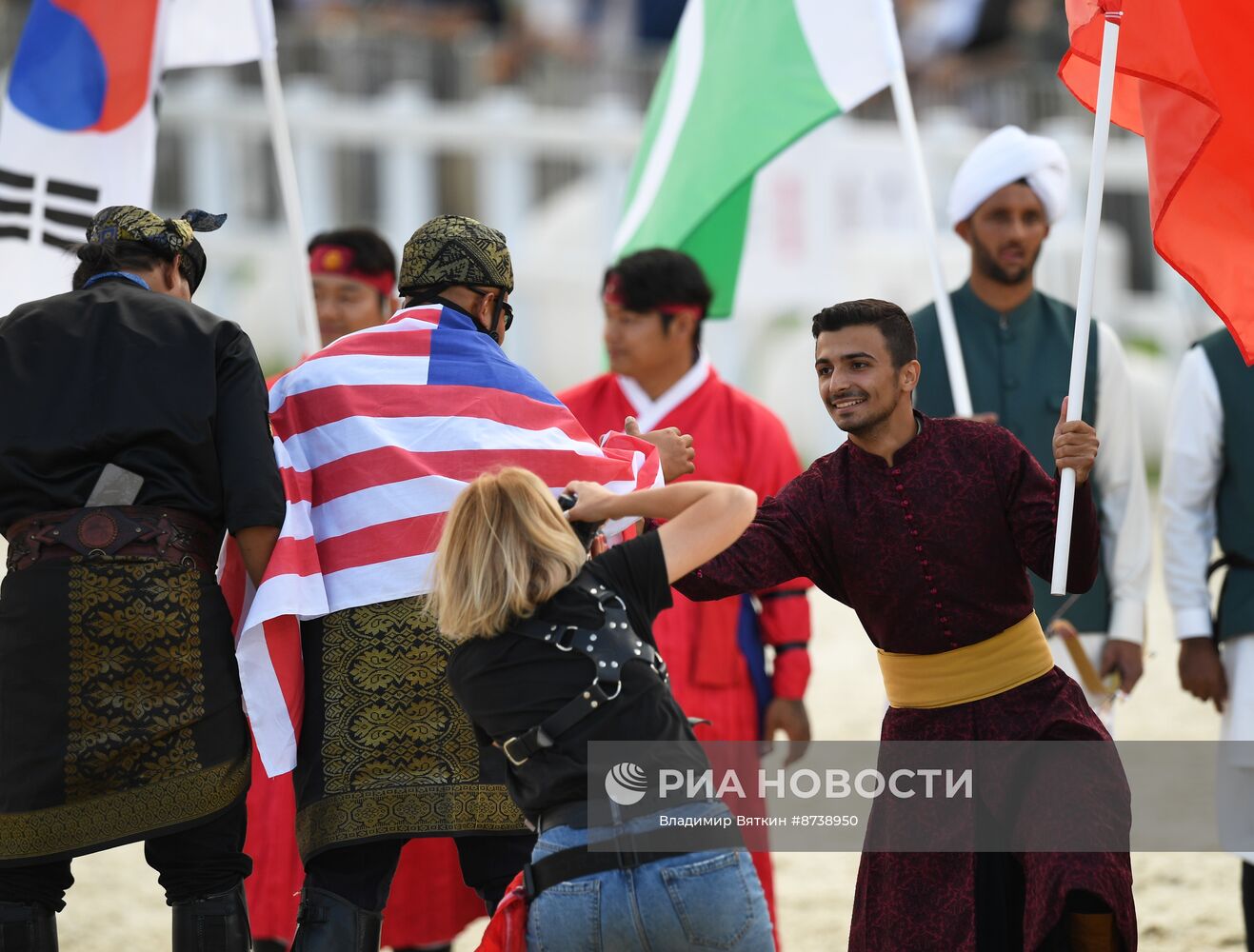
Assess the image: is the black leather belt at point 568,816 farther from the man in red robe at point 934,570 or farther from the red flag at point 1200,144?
the red flag at point 1200,144

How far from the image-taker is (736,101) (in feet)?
19.0

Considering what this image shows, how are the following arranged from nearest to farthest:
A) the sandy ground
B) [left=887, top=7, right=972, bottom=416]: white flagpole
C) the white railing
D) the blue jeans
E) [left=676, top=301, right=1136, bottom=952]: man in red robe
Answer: the blue jeans → [left=676, top=301, right=1136, bottom=952]: man in red robe → [left=887, top=7, right=972, bottom=416]: white flagpole → the sandy ground → the white railing

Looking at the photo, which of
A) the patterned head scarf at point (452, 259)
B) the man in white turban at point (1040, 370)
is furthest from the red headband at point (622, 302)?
the patterned head scarf at point (452, 259)

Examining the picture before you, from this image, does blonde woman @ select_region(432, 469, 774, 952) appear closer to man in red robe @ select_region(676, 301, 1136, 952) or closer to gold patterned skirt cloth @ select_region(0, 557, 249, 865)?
man in red robe @ select_region(676, 301, 1136, 952)

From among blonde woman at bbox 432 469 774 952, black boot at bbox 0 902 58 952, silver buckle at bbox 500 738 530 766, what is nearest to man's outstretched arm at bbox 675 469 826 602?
blonde woman at bbox 432 469 774 952

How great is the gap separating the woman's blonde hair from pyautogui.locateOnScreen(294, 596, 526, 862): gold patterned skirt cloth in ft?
1.80

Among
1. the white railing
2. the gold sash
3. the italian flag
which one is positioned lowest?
the gold sash

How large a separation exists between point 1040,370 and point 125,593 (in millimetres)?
2750

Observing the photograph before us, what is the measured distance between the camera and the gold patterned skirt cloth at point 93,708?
3.95 metres

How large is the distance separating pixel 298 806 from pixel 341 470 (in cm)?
74

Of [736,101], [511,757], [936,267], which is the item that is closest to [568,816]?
[511,757]

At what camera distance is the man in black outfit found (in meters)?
3.96

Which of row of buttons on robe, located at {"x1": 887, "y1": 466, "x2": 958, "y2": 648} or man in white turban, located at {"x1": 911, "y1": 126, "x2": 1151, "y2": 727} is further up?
man in white turban, located at {"x1": 911, "y1": 126, "x2": 1151, "y2": 727}

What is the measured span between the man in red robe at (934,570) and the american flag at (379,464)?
0.42 m
